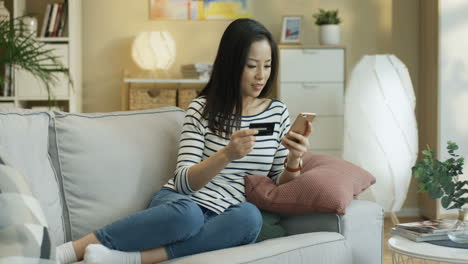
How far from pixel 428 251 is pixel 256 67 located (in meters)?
0.83

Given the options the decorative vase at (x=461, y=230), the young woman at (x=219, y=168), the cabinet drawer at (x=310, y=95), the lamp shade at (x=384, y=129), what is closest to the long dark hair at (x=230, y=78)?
the young woman at (x=219, y=168)

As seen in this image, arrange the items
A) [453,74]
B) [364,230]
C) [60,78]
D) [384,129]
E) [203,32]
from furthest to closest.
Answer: [203,32]
[60,78]
[453,74]
[384,129]
[364,230]

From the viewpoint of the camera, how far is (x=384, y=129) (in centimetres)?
426

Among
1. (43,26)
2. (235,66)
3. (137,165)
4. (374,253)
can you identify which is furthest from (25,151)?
(43,26)

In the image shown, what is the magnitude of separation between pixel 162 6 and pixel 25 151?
2.99m

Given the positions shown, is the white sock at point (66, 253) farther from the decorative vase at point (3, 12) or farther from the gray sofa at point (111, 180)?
the decorative vase at point (3, 12)

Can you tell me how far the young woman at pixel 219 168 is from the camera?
1.95 m

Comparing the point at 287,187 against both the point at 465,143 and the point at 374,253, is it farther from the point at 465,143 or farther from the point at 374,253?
the point at 465,143

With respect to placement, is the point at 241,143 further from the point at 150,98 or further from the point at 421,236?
the point at 150,98

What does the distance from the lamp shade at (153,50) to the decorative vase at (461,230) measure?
2.92 m

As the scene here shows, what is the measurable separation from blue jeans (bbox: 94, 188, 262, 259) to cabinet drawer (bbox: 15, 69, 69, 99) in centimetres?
260

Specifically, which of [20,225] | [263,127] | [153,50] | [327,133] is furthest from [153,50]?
[20,225]

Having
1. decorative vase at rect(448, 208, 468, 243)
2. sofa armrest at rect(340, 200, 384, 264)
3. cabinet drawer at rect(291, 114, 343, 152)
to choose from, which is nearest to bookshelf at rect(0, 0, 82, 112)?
cabinet drawer at rect(291, 114, 343, 152)

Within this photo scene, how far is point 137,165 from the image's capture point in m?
2.25
